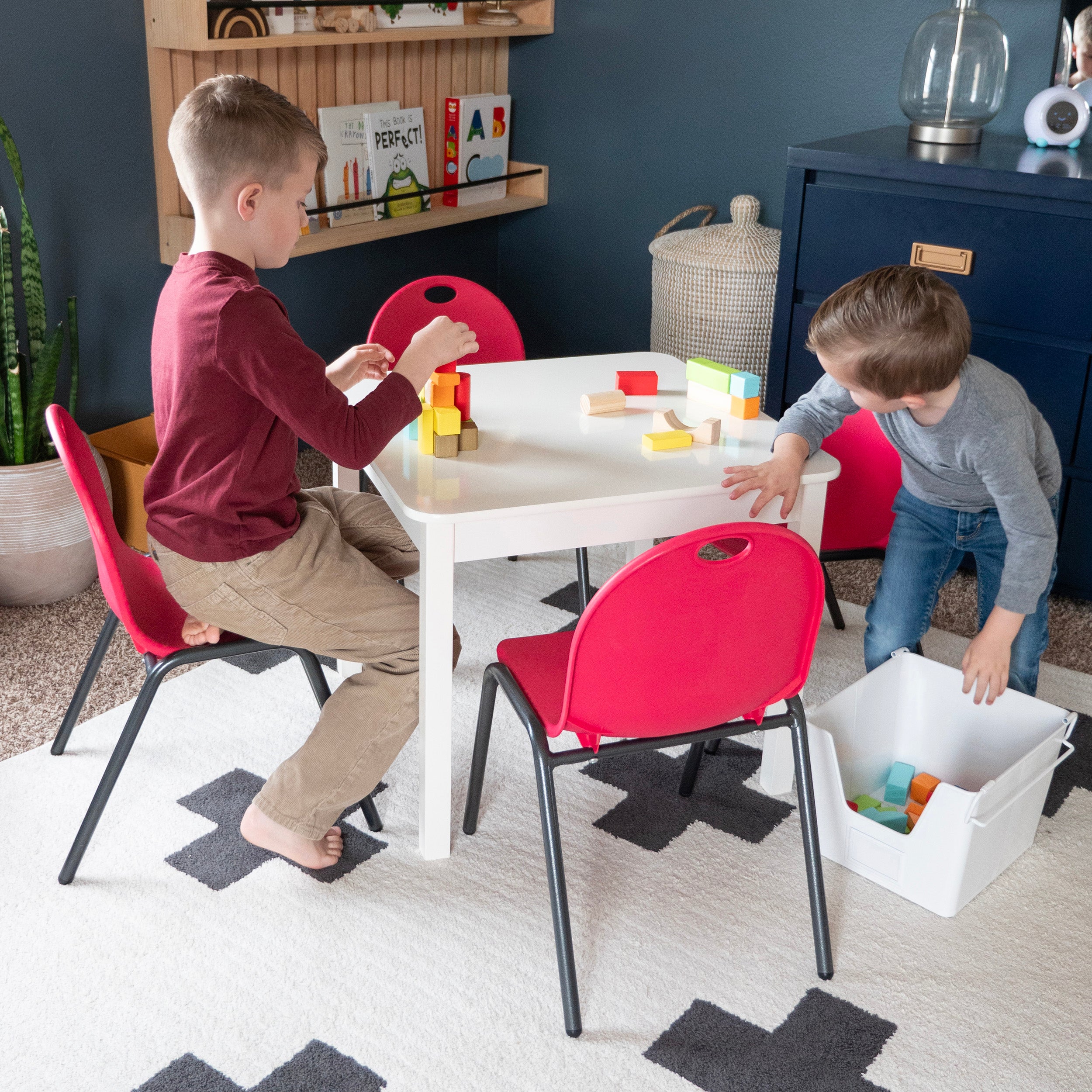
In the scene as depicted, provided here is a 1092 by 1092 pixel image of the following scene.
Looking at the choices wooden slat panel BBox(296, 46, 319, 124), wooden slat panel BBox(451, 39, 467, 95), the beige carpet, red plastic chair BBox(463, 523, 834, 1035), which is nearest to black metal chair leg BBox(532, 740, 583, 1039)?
red plastic chair BBox(463, 523, 834, 1035)

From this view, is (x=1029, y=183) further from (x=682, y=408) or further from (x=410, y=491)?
(x=410, y=491)

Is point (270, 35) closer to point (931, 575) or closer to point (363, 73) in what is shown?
point (363, 73)

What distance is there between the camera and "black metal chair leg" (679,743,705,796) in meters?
1.93

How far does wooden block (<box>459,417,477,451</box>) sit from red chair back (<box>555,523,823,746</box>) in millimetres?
432

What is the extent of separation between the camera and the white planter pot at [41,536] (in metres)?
2.46

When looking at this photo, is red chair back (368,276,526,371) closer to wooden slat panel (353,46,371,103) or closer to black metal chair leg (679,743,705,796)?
black metal chair leg (679,743,705,796)

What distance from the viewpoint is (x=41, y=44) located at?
2551 millimetres

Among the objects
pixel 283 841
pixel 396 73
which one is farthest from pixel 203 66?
pixel 283 841

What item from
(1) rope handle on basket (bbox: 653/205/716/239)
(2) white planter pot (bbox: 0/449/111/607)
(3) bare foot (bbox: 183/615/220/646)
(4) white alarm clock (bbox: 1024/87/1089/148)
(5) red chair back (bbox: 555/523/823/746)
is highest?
(4) white alarm clock (bbox: 1024/87/1089/148)

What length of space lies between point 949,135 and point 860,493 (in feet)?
3.39

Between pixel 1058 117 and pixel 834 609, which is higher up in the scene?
pixel 1058 117

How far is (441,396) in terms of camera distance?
1.74 metres

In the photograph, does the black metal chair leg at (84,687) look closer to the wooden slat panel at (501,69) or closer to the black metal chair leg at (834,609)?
the black metal chair leg at (834,609)

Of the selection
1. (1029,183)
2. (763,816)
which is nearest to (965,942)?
(763,816)
